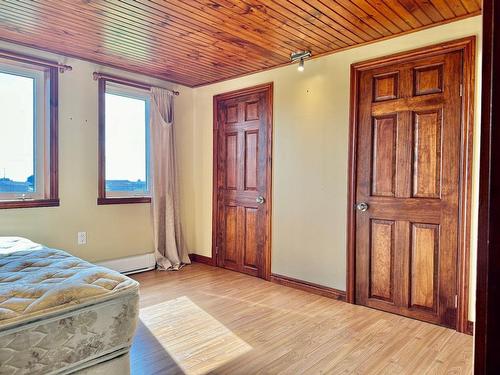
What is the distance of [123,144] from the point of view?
156 inches

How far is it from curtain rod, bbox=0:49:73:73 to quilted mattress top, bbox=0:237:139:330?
79.1 inches

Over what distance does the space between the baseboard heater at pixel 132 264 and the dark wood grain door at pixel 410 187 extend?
2.44 meters

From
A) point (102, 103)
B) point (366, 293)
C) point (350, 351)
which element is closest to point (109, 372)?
point (350, 351)

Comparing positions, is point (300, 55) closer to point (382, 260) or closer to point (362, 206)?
point (362, 206)

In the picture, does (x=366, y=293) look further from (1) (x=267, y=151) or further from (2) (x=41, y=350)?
(2) (x=41, y=350)

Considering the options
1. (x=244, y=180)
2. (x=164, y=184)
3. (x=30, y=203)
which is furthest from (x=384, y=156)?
(x=30, y=203)

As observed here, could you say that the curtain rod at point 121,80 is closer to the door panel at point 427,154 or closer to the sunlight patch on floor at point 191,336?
the sunlight patch on floor at point 191,336

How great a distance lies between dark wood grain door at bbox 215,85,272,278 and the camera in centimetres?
383

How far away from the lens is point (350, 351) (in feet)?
7.30

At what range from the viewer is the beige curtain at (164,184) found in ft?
13.5

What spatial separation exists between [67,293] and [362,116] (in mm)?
2629

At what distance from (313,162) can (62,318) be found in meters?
2.57

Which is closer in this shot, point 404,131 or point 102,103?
point 404,131

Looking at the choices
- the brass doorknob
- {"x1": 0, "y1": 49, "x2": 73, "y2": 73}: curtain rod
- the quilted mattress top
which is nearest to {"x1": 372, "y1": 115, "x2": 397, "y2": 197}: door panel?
the brass doorknob
